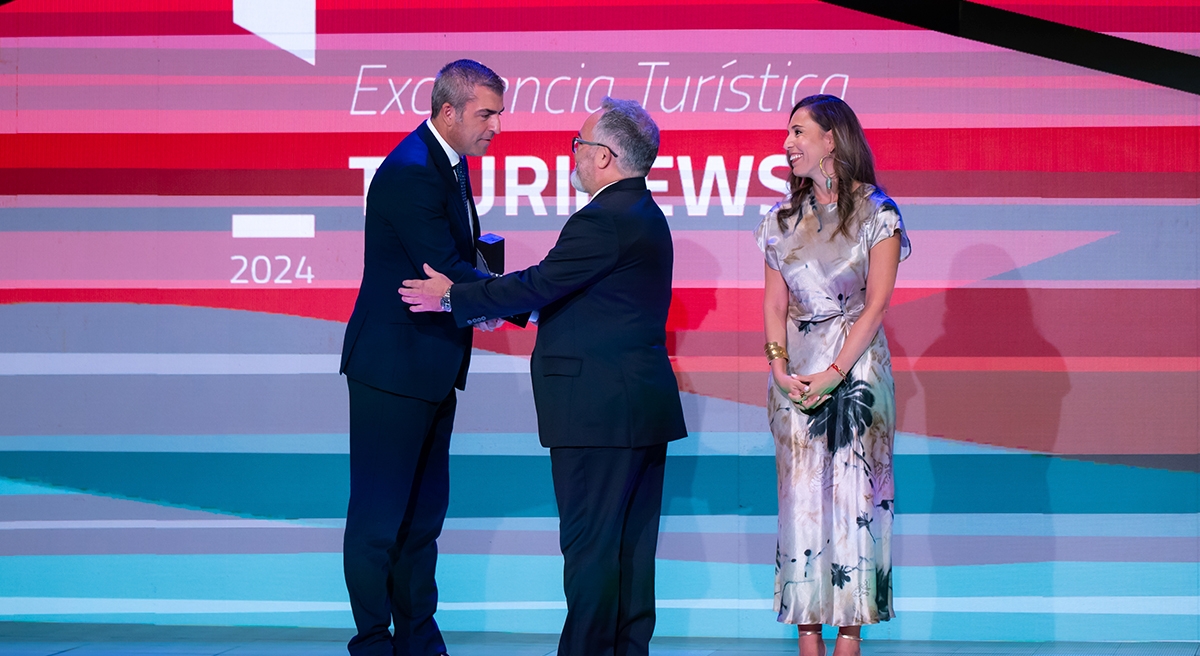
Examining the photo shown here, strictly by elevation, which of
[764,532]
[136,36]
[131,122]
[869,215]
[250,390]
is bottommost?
[764,532]

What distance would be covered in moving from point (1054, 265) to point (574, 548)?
209 cm

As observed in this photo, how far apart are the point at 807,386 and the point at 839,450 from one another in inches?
7.6

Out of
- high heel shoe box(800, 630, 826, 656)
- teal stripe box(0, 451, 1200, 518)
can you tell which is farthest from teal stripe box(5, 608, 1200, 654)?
high heel shoe box(800, 630, 826, 656)

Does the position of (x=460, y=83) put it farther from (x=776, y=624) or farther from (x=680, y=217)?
(x=776, y=624)

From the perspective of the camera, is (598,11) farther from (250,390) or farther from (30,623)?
(30,623)

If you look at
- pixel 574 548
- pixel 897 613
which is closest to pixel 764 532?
pixel 897 613

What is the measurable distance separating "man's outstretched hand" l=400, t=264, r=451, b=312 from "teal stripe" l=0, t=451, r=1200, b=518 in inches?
45.9

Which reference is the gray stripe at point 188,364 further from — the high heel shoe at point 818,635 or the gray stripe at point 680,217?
the high heel shoe at point 818,635

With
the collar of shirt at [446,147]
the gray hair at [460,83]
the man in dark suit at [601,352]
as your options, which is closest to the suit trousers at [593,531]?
the man in dark suit at [601,352]

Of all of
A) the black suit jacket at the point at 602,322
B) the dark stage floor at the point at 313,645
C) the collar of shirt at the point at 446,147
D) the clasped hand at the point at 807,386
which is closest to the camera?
the black suit jacket at the point at 602,322

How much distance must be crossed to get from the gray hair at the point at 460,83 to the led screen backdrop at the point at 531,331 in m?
0.85

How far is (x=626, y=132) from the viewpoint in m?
2.83

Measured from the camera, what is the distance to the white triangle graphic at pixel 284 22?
4047 millimetres

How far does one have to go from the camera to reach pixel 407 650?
10.7 ft
